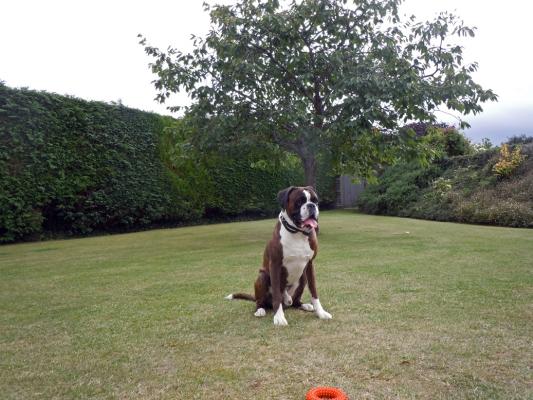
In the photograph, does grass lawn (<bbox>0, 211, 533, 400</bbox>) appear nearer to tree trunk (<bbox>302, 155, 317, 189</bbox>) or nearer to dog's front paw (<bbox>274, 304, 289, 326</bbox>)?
dog's front paw (<bbox>274, 304, 289, 326</bbox>)

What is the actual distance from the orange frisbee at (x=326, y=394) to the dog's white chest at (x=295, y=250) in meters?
1.48

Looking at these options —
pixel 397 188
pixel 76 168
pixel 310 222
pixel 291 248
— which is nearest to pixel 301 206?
pixel 310 222

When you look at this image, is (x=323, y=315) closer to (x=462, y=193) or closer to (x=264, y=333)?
(x=264, y=333)

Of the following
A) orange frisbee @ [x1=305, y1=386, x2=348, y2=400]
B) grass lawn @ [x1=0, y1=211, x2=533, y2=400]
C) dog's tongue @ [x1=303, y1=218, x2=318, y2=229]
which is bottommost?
grass lawn @ [x1=0, y1=211, x2=533, y2=400]

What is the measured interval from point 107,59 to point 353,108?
19.9ft

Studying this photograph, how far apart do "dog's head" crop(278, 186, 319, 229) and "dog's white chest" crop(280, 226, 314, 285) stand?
0.13m

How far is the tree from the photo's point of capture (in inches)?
353

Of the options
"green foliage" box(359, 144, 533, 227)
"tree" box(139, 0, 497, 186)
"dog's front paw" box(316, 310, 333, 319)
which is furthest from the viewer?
"green foliage" box(359, 144, 533, 227)

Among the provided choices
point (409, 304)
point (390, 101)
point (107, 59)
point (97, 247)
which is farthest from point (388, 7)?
point (97, 247)

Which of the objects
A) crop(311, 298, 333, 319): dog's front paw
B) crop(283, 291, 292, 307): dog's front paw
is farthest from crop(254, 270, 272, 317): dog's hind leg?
crop(311, 298, 333, 319): dog's front paw

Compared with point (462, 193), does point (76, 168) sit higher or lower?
higher

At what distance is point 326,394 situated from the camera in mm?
2248

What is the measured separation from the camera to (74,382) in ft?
8.54

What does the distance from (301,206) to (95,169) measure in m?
11.1
